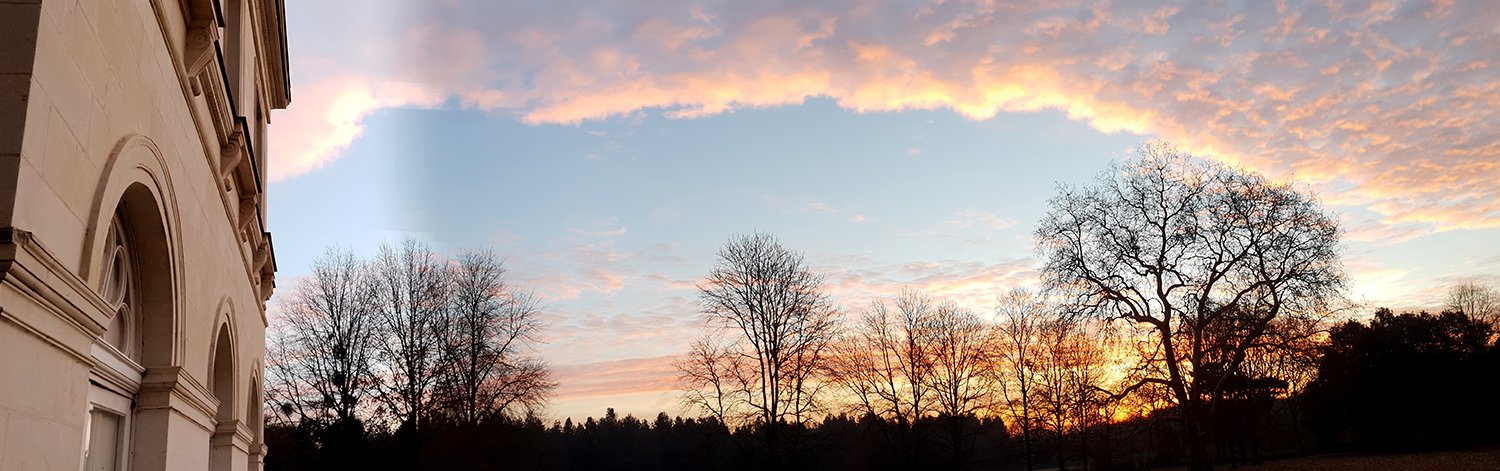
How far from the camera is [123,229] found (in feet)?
17.8

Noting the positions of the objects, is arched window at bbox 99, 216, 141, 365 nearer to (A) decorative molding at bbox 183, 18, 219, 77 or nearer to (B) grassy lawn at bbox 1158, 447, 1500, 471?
(A) decorative molding at bbox 183, 18, 219, 77

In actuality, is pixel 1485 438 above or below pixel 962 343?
below

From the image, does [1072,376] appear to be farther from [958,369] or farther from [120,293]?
[120,293]

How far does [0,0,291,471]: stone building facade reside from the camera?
124 inches

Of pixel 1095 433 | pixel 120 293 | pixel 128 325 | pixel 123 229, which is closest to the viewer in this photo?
pixel 123 229

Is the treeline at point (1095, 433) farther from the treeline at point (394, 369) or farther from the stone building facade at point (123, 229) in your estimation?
the stone building facade at point (123, 229)

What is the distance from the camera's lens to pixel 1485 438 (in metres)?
40.0

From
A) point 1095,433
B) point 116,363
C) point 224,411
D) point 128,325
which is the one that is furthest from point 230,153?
point 1095,433

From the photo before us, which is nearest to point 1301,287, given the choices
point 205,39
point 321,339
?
point 205,39

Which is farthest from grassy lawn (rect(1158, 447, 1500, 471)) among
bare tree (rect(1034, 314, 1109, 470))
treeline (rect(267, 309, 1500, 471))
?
bare tree (rect(1034, 314, 1109, 470))

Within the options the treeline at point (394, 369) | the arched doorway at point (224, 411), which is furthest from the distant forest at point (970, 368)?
the arched doorway at point (224, 411)

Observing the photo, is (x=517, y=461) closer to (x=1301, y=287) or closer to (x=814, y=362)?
(x=814, y=362)

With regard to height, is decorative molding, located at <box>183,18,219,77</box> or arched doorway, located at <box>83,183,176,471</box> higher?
decorative molding, located at <box>183,18,219,77</box>

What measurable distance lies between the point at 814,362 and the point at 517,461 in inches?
464
